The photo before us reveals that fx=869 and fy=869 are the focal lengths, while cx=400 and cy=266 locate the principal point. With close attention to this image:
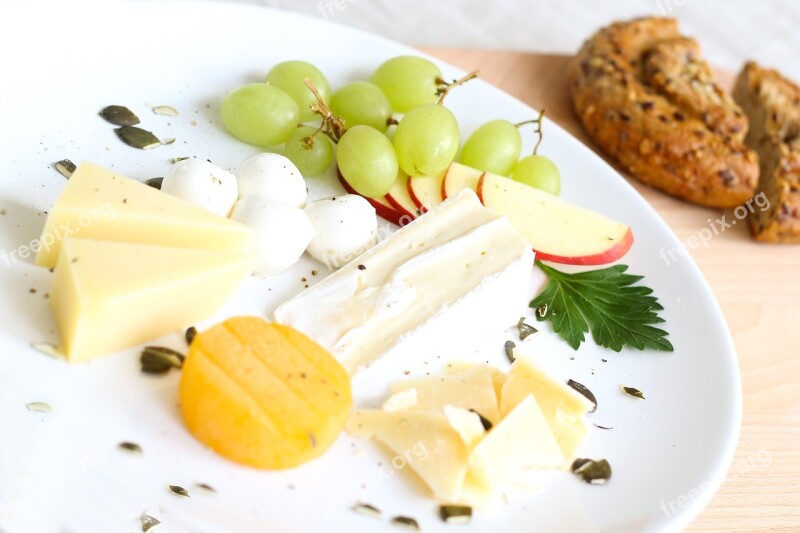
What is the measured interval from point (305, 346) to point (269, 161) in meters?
0.43

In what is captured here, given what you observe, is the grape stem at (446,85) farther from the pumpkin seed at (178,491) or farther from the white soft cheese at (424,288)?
the pumpkin seed at (178,491)

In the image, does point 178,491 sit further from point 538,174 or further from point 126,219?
point 538,174

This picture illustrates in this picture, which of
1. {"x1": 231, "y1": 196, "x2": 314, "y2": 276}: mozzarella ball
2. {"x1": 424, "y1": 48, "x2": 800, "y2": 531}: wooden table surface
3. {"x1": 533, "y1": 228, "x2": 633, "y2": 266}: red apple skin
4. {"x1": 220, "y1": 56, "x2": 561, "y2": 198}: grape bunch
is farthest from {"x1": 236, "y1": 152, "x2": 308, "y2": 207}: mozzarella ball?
{"x1": 424, "y1": 48, "x2": 800, "y2": 531}: wooden table surface

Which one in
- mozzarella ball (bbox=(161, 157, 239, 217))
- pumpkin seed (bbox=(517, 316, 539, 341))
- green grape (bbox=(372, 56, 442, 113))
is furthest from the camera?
green grape (bbox=(372, 56, 442, 113))

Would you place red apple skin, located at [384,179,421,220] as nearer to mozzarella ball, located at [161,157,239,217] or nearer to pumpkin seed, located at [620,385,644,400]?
mozzarella ball, located at [161,157,239,217]

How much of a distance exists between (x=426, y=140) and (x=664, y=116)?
798 millimetres

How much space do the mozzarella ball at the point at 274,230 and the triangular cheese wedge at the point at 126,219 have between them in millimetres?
76

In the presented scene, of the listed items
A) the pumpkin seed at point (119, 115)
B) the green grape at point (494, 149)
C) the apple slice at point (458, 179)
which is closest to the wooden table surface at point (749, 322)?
the green grape at point (494, 149)

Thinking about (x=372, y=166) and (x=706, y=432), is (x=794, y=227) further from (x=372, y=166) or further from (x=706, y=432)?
(x=372, y=166)

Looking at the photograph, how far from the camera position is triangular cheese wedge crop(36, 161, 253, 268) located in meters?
1.31

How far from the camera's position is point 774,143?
7.52 ft

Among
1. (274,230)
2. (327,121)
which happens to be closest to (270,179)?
(274,230)

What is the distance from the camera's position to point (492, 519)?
1.26 m

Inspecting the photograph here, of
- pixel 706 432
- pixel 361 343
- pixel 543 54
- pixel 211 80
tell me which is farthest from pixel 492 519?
pixel 543 54
